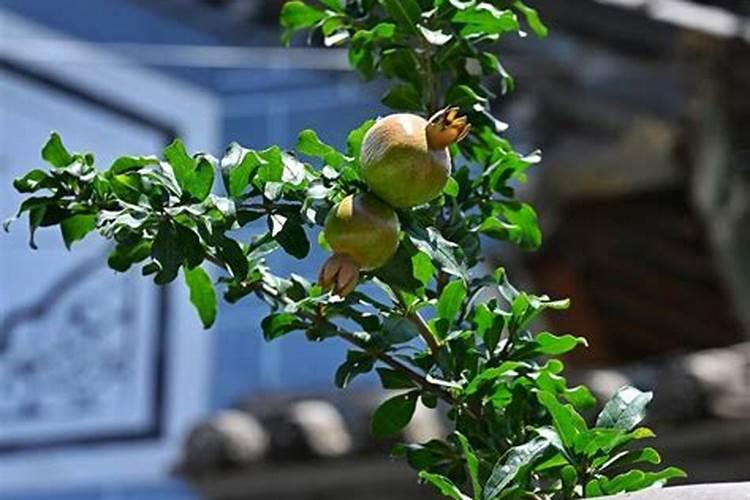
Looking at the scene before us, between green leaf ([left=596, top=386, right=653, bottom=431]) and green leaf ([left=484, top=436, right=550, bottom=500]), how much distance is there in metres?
0.03

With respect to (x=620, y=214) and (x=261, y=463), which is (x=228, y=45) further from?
(x=261, y=463)

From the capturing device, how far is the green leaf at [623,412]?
80cm

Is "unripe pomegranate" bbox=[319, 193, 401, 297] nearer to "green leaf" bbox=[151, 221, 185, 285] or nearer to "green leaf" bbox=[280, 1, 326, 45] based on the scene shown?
"green leaf" bbox=[151, 221, 185, 285]

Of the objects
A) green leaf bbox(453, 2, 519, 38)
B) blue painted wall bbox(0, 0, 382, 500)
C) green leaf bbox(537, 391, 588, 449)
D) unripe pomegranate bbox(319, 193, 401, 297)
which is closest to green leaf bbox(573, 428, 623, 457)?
green leaf bbox(537, 391, 588, 449)

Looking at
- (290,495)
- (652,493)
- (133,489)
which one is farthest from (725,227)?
(652,493)

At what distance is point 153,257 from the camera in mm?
777

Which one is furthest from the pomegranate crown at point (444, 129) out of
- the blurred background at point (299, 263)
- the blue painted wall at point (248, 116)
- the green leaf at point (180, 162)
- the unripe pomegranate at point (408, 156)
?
the blue painted wall at point (248, 116)

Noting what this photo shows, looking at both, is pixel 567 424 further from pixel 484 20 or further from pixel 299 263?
pixel 299 263

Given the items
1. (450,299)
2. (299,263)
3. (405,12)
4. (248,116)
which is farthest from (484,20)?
(248,116)

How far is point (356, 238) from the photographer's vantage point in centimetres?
74

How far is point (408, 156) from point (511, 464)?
0.41 feet

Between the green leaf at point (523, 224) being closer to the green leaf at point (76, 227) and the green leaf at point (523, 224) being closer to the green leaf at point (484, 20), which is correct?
the green leaf at point (484, 20)

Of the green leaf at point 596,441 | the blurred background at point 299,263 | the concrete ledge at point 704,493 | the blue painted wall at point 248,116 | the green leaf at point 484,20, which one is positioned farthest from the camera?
the blue painted wall at point 248,116

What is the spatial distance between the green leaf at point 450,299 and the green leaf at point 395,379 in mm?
30
